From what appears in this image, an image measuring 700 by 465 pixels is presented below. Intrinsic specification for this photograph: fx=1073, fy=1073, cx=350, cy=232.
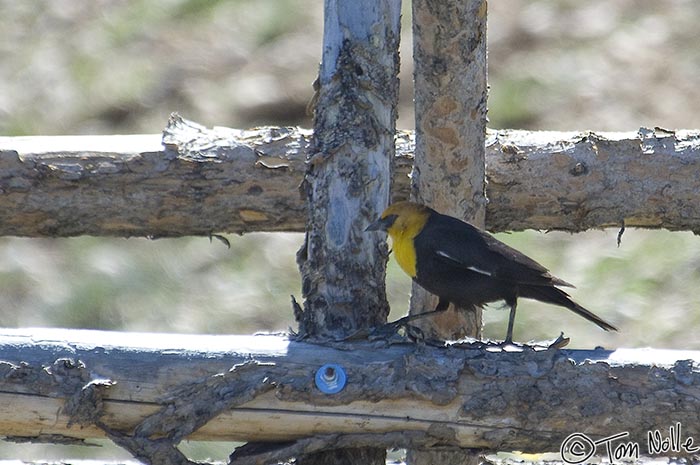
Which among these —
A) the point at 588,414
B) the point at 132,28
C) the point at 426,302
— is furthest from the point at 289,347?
the point at 132,28

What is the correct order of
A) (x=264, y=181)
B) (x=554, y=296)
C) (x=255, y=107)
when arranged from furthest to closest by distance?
(x=255, y=107) < (x=264, y=181) < (x=554, y=296)

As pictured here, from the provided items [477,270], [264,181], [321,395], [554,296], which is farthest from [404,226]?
[321,395]

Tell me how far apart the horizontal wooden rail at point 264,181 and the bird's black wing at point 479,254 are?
598 millimetres

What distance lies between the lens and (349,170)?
420cm

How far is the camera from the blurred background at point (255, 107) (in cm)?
799

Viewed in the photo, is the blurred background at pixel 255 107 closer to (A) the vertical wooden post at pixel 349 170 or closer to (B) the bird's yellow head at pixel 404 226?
(B) the bird's yellow head at pixel 404 226

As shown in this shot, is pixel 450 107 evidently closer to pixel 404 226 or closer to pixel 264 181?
pixel 404 226

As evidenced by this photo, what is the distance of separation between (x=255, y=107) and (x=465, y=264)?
5468 mm

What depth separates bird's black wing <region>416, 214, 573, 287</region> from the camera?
4461mm

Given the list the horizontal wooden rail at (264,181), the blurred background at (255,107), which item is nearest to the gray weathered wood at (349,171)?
the horizontal wooden rail at (264,181)

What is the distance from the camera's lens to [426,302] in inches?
199

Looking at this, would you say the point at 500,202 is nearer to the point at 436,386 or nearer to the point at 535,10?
the point at 436,386

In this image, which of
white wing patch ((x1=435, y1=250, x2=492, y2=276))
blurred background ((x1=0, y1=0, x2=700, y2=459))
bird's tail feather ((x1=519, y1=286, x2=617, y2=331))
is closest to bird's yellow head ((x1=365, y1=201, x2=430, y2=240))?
white wing patch ((x1=435, y1=250, x2=492, y2=276))

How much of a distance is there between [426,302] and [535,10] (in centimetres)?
635
